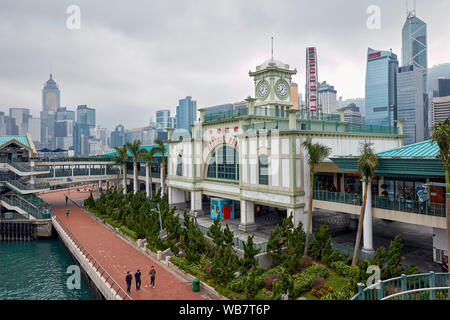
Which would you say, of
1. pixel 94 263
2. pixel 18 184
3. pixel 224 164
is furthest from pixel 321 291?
pixel 18 184

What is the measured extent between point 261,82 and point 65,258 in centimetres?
3346

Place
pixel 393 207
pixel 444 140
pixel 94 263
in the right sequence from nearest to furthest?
pixel 444 140, pixel 393 207, pixel 94 263

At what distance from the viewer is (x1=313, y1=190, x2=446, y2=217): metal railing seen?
23062mm

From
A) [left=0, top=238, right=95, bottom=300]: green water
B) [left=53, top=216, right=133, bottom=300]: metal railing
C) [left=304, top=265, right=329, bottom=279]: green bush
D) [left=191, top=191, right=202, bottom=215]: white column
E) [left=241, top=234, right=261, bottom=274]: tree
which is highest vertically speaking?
[left=191, top=191, right=202, bottom=215]: white column

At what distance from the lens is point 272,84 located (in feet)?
145

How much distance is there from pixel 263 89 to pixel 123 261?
2856cm

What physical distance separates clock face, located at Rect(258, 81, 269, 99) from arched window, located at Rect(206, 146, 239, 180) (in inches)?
396

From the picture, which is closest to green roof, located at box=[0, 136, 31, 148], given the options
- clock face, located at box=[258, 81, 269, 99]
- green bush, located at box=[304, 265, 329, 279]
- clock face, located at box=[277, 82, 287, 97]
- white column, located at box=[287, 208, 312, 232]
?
clock face, located at box=[258, 81, 269, 99]

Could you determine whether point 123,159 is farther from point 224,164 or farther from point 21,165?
point 224,164

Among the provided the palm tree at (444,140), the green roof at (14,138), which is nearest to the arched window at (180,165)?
the green roof at (14,138)

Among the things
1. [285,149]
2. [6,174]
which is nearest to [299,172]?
[285,149]

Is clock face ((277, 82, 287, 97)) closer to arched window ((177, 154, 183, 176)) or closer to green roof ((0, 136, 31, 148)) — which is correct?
arched window ((177, 154, 183, 176))

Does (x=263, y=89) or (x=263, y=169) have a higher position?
(x=263, y=89)
